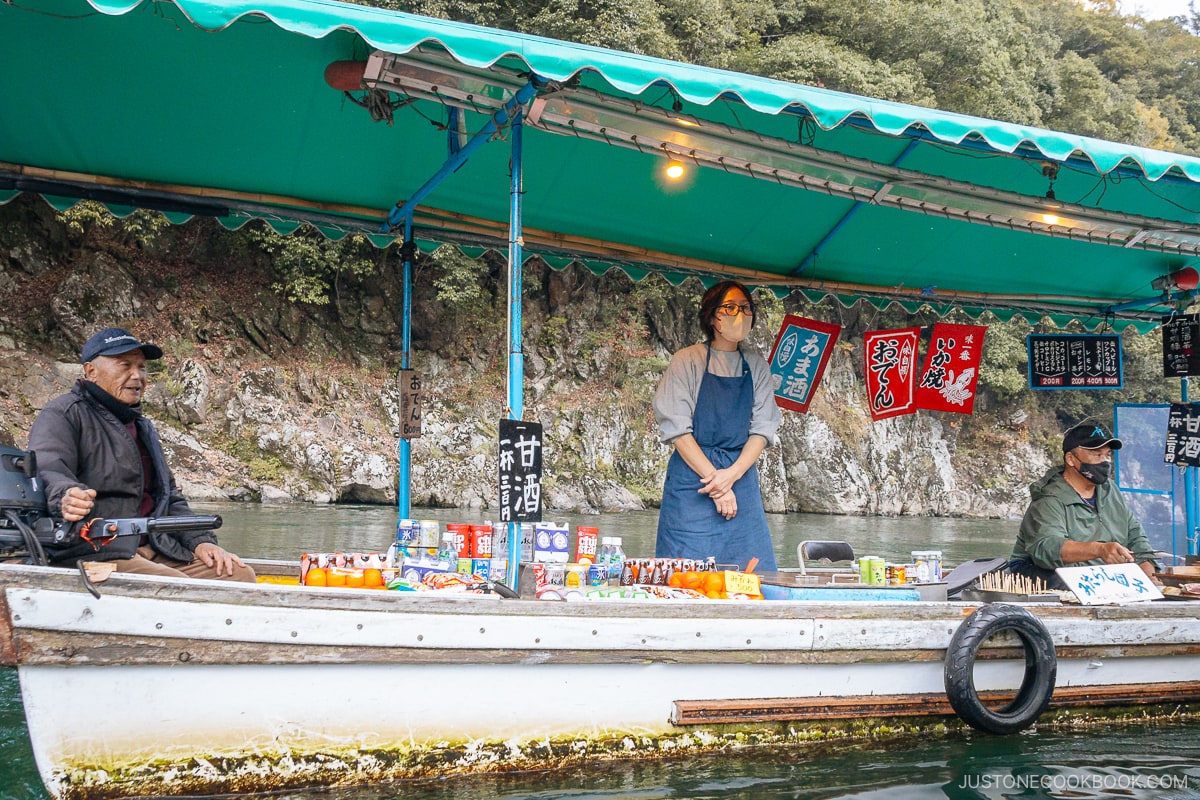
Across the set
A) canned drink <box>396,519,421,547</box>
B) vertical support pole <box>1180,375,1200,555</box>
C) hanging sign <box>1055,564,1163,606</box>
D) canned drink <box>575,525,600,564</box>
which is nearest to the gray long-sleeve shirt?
canned drink <box>575,525,600,564</box>

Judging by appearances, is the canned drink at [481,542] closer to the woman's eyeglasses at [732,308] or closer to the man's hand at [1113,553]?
the woman's eyeglasses at [732,308]

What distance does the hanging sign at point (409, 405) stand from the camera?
561 centimetres

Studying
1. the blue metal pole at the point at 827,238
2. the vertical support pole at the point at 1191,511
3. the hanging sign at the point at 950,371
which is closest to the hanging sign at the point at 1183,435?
the vertical support pole at the point at 1191,511

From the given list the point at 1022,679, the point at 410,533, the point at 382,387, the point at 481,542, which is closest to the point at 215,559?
the point at 410,533

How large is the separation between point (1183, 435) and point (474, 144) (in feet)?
21.1

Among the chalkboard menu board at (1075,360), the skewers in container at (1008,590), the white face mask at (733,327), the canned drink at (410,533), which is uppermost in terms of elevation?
the chalkboard menu board at (1075,360)

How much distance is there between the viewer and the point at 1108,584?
162 inches

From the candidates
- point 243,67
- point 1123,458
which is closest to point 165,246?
point 243,67

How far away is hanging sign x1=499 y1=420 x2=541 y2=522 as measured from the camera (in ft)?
11.3

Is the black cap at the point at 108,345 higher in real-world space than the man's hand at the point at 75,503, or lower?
higher

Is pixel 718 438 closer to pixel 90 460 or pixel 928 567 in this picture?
pixel 928 567

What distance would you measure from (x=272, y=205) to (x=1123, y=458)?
7.92 metres

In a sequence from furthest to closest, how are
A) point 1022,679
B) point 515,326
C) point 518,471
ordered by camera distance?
point 1022,679 → point 515,326 → point 518,471

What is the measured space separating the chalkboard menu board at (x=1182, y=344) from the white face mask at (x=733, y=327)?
508cm
